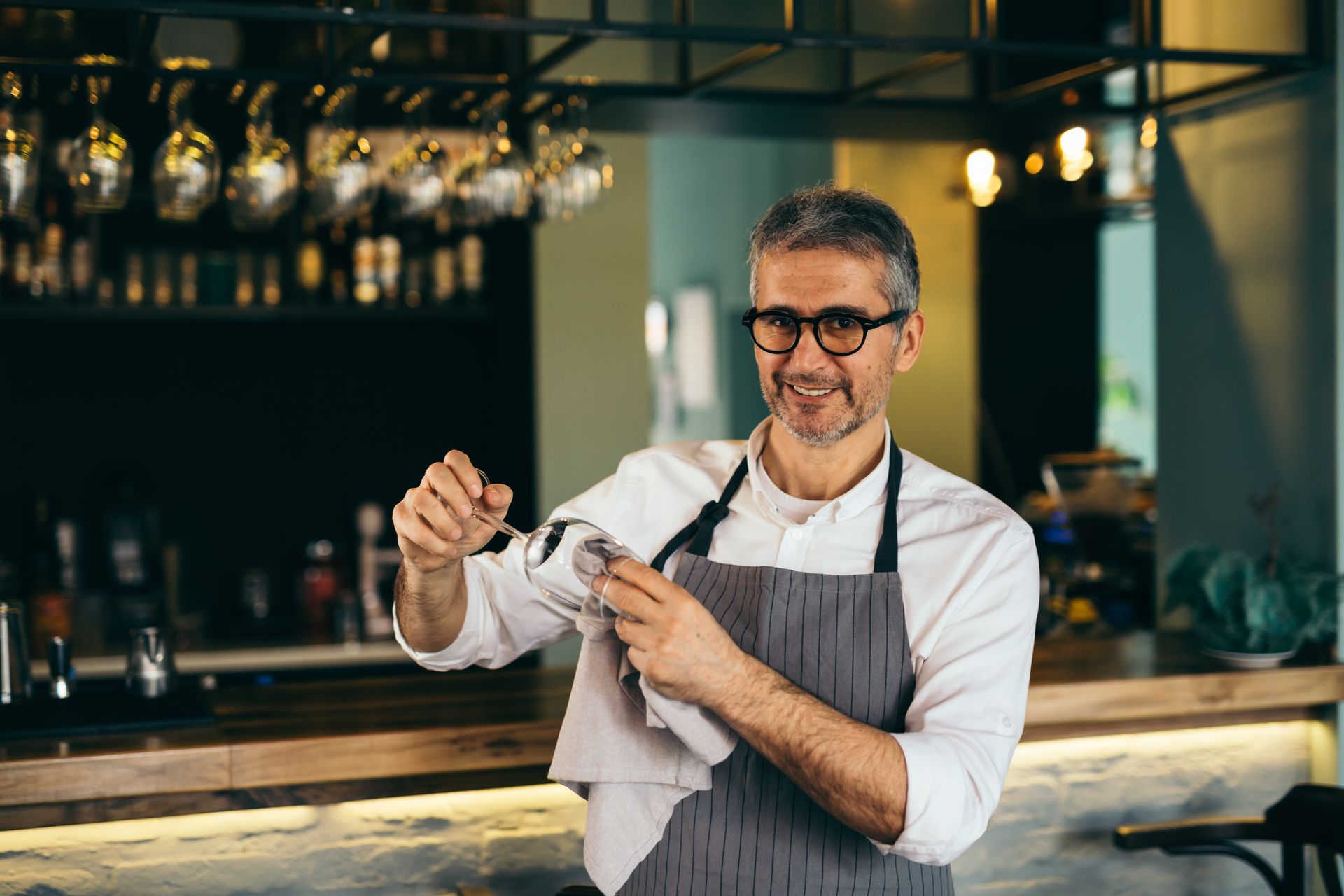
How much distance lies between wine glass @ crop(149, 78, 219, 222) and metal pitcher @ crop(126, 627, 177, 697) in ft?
2.78

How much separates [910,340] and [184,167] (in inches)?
59.5

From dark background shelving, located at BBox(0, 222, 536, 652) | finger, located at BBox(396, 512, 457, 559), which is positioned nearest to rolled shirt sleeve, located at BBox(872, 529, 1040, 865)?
finger, located at BBox(396, 512, 457, 559)

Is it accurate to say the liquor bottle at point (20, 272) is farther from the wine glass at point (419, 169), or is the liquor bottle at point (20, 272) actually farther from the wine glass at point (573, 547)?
the wine glass at point (573, 547)

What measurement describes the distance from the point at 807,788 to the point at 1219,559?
1.60 meters

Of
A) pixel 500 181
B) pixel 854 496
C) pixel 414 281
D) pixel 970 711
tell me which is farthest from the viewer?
pixel 414 281

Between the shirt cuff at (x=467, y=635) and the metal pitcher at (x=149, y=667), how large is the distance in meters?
0.77

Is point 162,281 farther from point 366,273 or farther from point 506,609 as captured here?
point 506,609

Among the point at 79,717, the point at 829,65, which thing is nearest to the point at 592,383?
the point at 829,65

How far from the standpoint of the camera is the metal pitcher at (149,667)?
252 centimetres

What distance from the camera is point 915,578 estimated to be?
1823 mm

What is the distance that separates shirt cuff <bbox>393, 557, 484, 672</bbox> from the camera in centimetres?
197

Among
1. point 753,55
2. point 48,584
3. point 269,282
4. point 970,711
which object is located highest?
point 753,55

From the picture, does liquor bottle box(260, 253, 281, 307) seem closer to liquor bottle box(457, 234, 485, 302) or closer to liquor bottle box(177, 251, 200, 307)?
liquor bottle box(177, 251, 200, 307)

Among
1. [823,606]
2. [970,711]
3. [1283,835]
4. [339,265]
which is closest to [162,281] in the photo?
[339,265]
